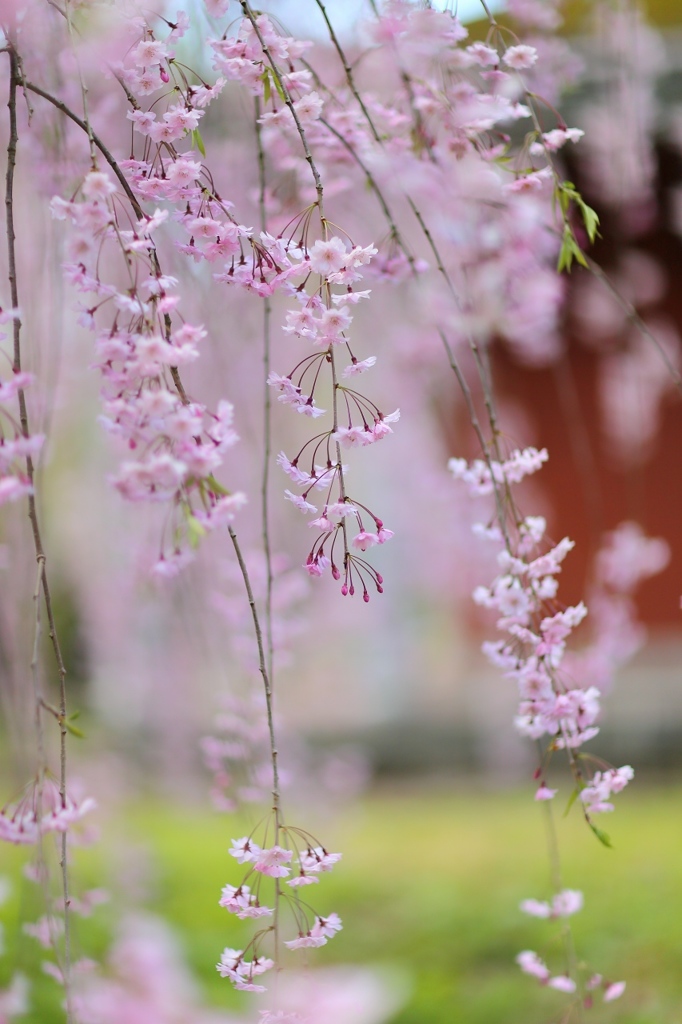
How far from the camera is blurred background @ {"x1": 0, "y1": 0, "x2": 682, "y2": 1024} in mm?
2092

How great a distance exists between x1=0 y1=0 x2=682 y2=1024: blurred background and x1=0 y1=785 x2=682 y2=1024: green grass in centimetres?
1

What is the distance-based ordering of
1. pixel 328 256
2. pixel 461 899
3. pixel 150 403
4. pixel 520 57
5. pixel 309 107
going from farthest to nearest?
1. pixel 461 899
2. pixel 520 57
3. pixel 309 107
4. pixel 328 256
5. pixel 150 403

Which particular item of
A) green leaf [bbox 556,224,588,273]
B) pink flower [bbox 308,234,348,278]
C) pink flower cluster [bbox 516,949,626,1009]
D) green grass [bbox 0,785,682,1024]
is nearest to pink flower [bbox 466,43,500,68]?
green leaf [bbox 556,224,588,273]

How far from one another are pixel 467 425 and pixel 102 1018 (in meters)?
4.25

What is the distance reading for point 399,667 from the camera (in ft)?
A: 20.7

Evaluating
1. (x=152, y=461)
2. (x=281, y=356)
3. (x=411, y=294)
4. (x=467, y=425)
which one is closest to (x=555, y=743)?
(x=152, y=461)

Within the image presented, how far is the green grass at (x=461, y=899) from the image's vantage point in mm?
2510

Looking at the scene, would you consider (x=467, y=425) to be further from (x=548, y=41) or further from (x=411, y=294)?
(x=548, y=41)

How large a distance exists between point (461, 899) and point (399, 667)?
2934mm

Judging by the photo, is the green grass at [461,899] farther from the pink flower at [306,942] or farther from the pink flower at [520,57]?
the pink flower at [520,57]

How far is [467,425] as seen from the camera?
512 centimetres

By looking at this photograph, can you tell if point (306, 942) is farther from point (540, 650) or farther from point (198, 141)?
point (198, 141)

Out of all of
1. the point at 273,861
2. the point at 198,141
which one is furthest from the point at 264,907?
the point at 198,141

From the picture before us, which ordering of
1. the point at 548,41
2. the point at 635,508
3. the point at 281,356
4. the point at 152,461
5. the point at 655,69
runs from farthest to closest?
the point at 635,508, the point at 281,356, the point at 655,69, the point at 548,41, the point at 152,461
